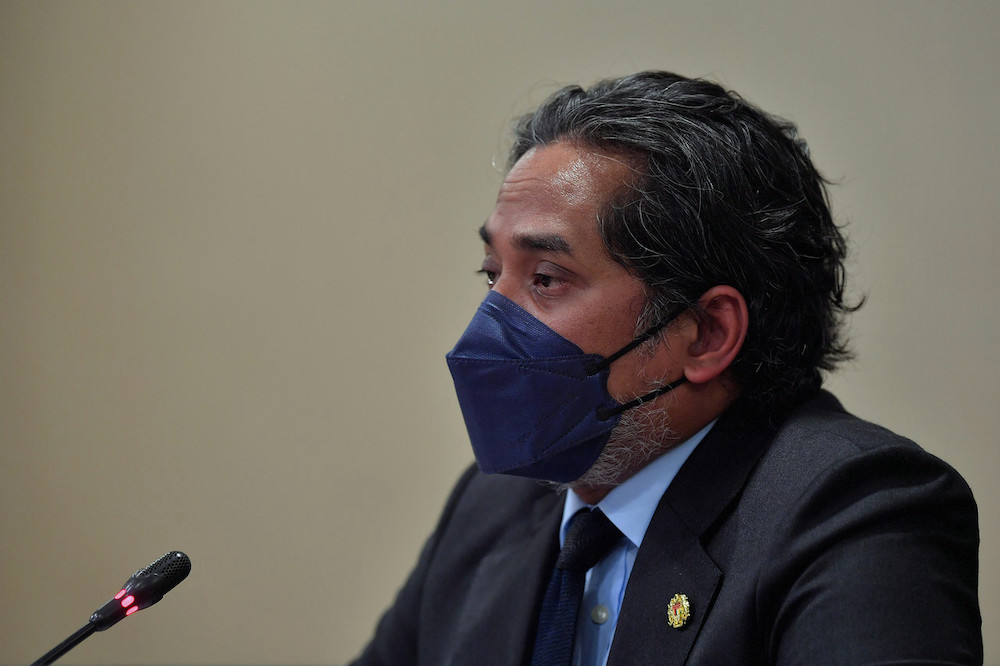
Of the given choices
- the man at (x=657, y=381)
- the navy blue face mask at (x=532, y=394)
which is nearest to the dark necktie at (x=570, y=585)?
the man at (x=657, y=381)

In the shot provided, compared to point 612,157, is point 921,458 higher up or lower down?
lower down

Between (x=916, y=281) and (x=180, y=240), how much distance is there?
230 centimetres

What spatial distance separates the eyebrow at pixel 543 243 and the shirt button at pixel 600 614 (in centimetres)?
69

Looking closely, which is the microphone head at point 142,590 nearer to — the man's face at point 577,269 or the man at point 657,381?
the man at point 657,381

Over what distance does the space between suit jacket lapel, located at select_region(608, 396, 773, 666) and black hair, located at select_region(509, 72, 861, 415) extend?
0.14m

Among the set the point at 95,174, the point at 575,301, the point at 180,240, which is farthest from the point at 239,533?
the point at 575,301

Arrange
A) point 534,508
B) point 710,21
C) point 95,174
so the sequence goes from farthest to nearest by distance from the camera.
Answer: point 95,174 < point 710,21 < point 534,508

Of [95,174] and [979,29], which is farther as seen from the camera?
[95,174]

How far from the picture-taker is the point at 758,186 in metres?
1.86

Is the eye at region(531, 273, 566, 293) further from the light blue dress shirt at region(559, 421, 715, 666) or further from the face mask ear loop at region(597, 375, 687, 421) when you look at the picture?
the light blue dress shirt at region(559, 421, 715, 666)

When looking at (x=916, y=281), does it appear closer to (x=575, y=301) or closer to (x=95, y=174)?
(x=575, y=301)

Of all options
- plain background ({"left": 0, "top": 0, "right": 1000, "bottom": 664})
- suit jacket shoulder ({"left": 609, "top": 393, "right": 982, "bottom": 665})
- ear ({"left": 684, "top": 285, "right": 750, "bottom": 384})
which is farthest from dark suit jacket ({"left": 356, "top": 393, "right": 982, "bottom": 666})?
plain background ({"left": 0, "top": 0, "right": 1000, "bottom": 664})

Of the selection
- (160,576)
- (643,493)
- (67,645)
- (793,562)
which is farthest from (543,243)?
(67,645)

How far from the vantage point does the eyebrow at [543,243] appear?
1.77 metres
